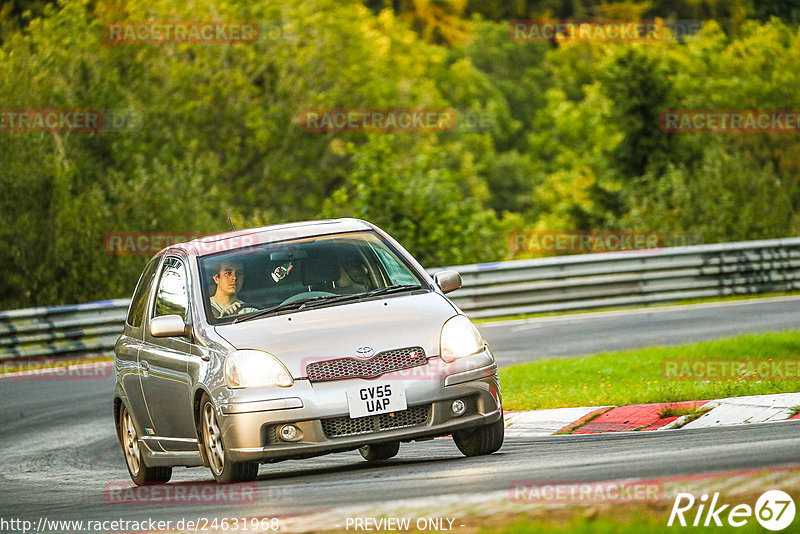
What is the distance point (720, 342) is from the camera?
1511cm

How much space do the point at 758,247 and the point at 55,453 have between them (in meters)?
14.5

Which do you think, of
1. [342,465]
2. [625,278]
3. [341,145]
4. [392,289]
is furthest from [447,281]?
[341,145]

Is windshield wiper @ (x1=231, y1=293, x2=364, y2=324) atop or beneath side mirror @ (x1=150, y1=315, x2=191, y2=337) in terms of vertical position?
atop

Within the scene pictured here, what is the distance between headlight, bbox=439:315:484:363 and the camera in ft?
28.0

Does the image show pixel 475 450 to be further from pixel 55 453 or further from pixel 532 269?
pixel 532 269

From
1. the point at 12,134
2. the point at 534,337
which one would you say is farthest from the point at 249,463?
the point at 12,134

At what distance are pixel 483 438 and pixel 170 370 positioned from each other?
7.03 feet

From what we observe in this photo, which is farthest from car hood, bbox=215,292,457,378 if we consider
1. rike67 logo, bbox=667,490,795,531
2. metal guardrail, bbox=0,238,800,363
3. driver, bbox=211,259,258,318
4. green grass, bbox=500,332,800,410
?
metal guardrail, bbox=0,238,800,363

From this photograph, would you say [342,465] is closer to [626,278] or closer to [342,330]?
[342,330]

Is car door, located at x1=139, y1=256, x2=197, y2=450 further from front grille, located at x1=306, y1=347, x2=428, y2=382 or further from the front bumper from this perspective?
front grille, located at x1=306, y1=347, x2=428, y2=382

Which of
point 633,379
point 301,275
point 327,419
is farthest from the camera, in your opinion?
point 633,379

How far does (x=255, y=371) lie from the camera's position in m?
8.31

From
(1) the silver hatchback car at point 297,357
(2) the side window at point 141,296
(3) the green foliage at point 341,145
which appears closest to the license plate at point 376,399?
(1) the silver hatchback car at point 297,357

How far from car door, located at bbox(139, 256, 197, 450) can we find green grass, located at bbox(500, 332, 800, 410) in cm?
355
